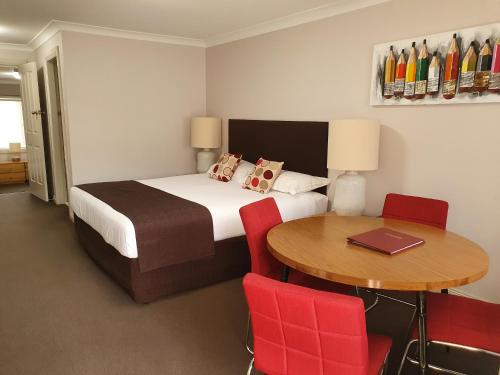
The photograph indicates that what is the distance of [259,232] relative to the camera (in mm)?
2125

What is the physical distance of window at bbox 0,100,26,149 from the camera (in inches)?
331

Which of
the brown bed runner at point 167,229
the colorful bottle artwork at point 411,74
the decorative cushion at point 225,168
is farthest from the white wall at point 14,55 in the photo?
the colorful bottle artwork at point 411,74

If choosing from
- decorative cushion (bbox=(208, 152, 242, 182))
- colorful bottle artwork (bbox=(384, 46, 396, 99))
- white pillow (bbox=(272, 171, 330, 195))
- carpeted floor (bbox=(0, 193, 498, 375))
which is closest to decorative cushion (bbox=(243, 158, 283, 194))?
white pillow (bbox=(272, 171, 330, 195))

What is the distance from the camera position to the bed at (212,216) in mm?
2701

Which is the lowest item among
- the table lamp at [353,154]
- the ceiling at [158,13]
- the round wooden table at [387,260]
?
the round wooden table at [387,260]

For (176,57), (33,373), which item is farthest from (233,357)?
(176,57)

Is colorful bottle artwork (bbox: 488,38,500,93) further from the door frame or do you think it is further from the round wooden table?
the door frame

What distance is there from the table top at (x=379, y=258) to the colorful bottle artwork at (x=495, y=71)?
103 cm

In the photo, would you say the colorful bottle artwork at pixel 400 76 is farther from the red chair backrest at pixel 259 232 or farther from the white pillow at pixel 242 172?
the white pillow at pixel 242 172

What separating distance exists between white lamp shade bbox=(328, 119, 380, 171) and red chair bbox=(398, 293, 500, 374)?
3.94 ft

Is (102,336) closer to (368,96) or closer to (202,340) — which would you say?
Result: (202,340)

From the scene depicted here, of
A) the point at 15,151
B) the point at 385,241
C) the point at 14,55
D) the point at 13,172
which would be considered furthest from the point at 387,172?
the point at 15,151

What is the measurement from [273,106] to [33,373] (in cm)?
322

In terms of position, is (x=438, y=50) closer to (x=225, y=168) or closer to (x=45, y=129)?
(x=225, y=168)
